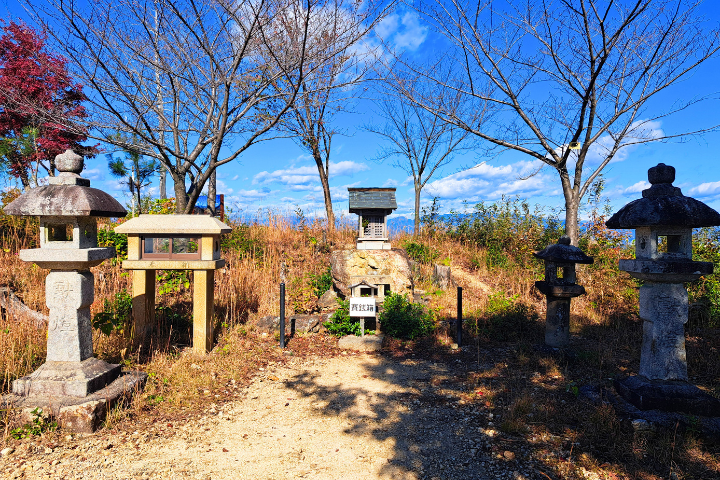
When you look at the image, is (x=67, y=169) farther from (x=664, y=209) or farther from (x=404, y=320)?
(x=664, y=209)

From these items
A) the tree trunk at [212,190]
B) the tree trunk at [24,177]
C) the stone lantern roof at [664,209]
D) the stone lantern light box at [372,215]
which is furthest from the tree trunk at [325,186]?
the stone lantern roof at [664,209]

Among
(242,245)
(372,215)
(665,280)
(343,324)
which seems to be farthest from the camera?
(242,245)

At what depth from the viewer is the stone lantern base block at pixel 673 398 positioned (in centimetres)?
345

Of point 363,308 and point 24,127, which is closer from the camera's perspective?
point 363,308

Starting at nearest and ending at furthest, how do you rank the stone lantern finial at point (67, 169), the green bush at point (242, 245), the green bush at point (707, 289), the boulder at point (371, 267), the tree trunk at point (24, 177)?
the stone lantern finial at point (67, 169)
the green bush at point (707, 289)
the boulder at point (371, 267)
the green bush at point (242, 245)
the tree trunk at point (24, 177)

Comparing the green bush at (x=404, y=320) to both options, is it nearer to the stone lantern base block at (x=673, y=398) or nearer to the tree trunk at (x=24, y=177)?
the stone lantern base block at (x=673, y=398)

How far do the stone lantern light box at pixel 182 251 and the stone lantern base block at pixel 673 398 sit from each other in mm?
4966

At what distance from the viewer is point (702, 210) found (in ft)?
11.3

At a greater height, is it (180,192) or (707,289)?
(180,192)

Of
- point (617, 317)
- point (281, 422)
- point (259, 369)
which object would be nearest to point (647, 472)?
point (281, 422)

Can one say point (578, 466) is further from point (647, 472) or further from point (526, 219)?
point (526, 219)

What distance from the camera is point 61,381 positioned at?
11.9 feet

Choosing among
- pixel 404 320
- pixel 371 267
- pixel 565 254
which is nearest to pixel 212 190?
pixel 371 267

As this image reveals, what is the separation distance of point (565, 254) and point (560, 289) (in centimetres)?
51
